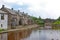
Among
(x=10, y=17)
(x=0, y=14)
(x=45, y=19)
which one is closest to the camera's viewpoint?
(x=0, y=14)

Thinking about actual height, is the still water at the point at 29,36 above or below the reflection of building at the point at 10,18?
below

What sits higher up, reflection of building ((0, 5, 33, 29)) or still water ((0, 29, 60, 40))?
reflection of building ((0, 5, 33, 29))

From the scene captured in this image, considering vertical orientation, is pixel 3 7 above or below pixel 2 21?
above

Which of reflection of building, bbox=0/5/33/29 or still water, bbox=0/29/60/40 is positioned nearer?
still water, bbox=0/29/60/40

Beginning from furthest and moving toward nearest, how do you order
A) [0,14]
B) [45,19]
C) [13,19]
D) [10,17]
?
[45,19] < [13,19] < [10,17] < [0,14]

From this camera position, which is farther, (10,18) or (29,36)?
(10,18)

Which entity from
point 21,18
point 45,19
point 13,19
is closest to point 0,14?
point 13,19

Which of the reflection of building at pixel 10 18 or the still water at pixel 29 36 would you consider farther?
the reflection of building at pixel 10 18

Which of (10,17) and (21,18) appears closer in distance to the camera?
(10,17)

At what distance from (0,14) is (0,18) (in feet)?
3.44

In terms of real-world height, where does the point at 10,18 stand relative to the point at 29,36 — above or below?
above

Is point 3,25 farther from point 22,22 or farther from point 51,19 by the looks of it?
point 51,19

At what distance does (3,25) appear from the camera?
4975 cm

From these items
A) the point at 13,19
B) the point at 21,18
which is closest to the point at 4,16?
the point at 13,19
